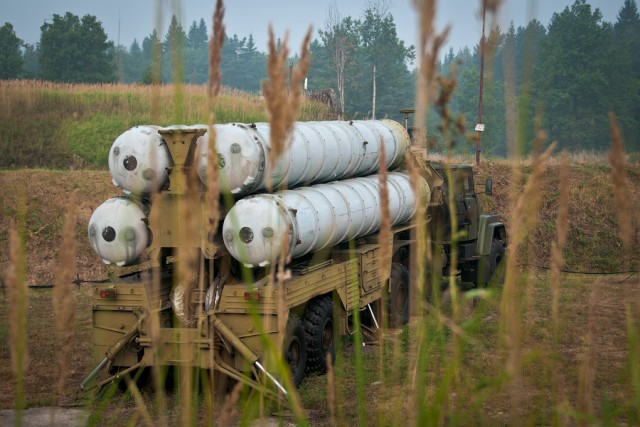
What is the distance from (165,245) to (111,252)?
591 mm

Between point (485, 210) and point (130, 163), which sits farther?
point (485, 210)

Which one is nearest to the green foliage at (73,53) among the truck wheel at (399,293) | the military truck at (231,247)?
the truck wheel at (399,293)

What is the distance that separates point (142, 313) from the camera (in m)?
9.16

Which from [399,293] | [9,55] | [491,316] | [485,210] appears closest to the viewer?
[399,293]

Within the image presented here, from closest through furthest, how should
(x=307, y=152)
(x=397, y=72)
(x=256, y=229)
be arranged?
(x=256, y=229)
(x=307, y=152)
(x=397, y=72)

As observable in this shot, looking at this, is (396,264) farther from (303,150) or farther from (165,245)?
(165,245)

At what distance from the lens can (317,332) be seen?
10055mm

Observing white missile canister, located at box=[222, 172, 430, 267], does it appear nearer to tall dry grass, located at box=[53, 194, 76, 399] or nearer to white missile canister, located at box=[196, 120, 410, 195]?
white missile canister, located at box=[196, 120, 410, 195]

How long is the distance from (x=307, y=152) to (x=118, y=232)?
2.24 m

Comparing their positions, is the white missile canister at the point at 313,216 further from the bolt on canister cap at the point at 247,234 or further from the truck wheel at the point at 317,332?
the truck wheel at the point at 317,332

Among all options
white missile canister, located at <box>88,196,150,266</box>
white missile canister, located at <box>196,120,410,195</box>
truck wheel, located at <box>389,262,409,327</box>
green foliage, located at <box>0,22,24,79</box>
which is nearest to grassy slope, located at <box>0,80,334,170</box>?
truck wheel, located at <box>389,262,409,327</box>

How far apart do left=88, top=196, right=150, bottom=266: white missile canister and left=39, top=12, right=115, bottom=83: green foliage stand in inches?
1601

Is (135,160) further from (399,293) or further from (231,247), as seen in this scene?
(399,293)

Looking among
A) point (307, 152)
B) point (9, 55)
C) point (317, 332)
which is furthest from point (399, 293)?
point (9, 55)
